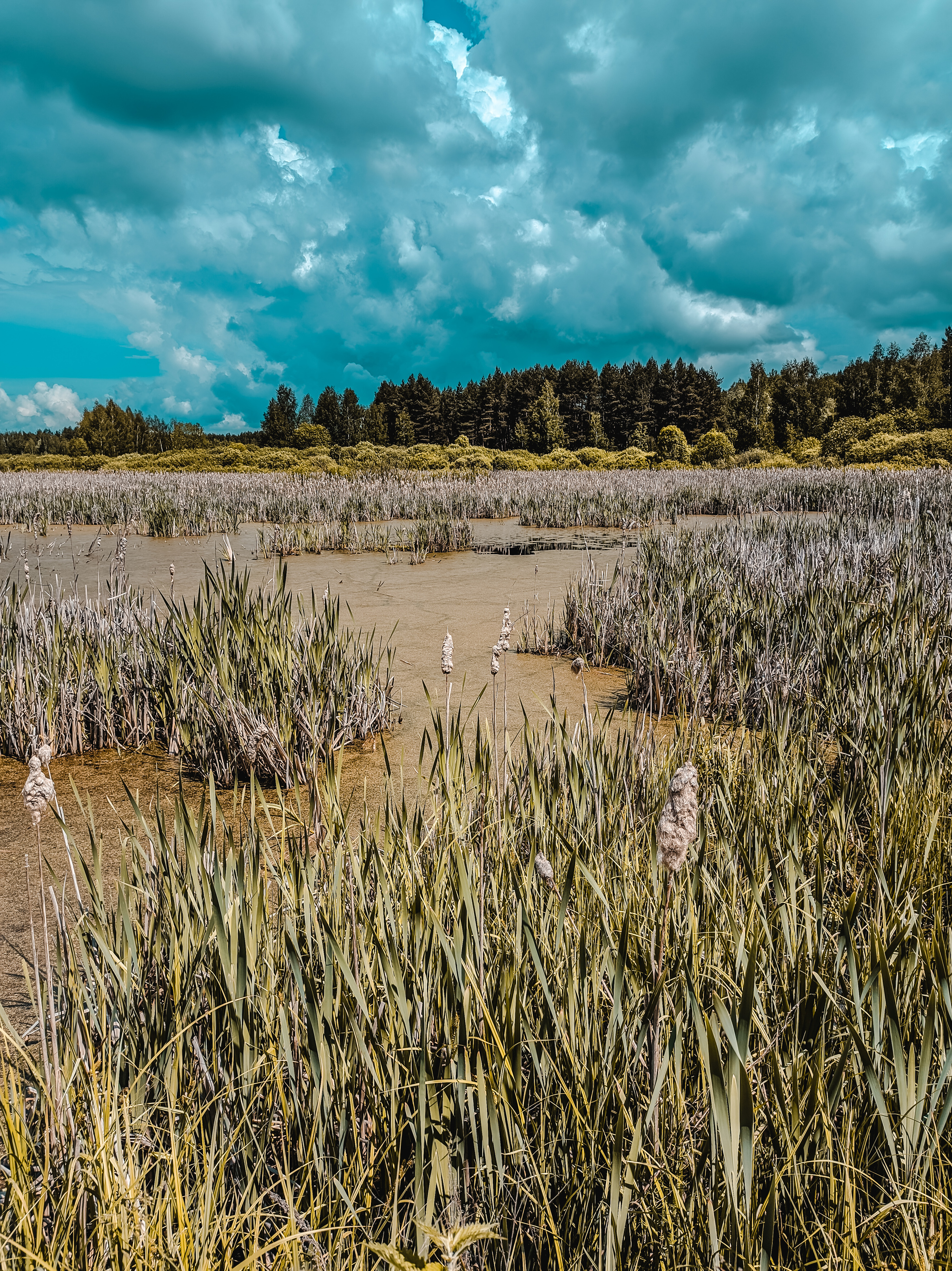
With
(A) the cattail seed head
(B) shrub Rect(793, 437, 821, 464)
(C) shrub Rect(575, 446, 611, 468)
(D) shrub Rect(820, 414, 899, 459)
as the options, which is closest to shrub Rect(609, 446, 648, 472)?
(C) shrub Rect(575, 446, 611, 468)

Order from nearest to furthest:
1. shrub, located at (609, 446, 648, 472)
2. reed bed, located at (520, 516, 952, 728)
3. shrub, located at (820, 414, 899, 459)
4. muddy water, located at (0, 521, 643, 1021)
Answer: muddy water, located at (0, 521, 643, 1021) < reed bed, located at (520, 516, 952, 728) < shrub, located at (820, 414, 899, 459) < shrub, located at (609, 446, 648, 472)

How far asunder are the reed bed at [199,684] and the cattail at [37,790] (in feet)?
5.51

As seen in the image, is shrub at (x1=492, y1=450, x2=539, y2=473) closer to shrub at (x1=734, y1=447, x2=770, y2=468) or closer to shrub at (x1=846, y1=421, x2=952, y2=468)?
shrub at (x1=734, y1=447, x2=770, y2=468)

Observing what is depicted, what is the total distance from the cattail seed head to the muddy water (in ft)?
3.28

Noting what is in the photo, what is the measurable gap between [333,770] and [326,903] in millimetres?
569

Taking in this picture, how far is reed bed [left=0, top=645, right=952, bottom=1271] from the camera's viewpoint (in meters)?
0.88

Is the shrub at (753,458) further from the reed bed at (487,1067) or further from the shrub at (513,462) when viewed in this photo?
the reed bed at (487,1067)

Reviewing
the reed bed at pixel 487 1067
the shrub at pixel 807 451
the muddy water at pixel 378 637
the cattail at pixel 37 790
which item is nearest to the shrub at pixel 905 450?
the shrub at pixel 807 451

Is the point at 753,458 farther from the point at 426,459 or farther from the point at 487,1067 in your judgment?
the point at 487,1067

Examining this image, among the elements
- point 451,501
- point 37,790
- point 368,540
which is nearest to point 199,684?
point 37,790

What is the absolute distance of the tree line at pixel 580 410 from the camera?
51.8 meters

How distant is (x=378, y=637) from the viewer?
16.8 ft

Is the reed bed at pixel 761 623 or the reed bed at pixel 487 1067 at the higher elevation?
the reed bed at pixel 761 623

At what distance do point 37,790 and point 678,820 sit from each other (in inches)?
34.4
